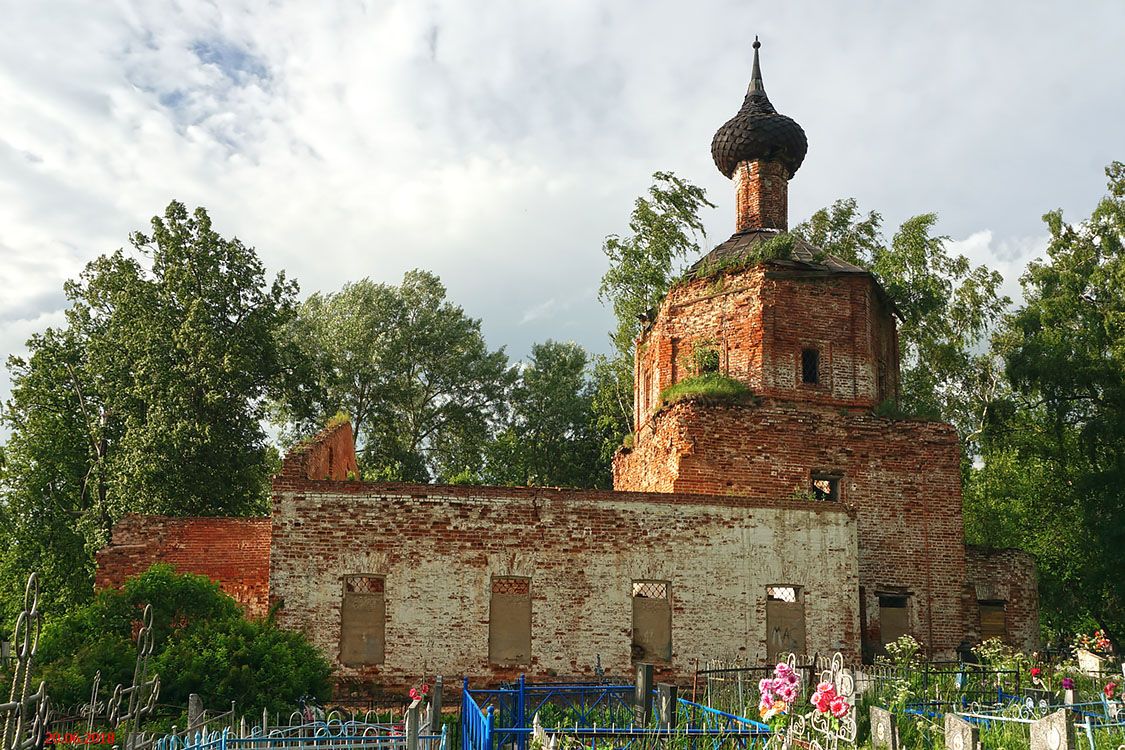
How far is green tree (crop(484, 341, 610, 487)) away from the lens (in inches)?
1516

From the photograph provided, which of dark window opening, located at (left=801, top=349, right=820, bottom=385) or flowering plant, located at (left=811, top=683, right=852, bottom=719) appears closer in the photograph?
flowering plant, located at (left=811, top=683, right=852, bottom=719)

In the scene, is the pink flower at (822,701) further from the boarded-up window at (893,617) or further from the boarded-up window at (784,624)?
the boarded-up window at (893,617)

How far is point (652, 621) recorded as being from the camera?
53.7 ft

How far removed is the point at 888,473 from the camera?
20.0 m

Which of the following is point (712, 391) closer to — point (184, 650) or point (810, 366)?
point (810, 366)

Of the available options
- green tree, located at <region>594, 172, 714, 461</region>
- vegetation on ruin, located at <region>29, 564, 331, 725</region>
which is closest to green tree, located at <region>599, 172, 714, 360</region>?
green tree, located at <region>594, 172, 714, 461</region>

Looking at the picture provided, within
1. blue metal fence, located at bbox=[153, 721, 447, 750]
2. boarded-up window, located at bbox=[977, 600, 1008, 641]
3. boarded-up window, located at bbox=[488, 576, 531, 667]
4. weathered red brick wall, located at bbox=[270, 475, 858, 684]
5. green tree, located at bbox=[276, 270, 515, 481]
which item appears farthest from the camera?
green tree, located at bbox=[276, 270, 515, 481]

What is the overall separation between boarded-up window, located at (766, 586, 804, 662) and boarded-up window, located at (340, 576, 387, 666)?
249 inches

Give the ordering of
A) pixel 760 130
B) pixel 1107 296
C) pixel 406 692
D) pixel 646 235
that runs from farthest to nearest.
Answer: pixel 646 235, pixel 1107 296, pixel 760 130, pixel 406 692

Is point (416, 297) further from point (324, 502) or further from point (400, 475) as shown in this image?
point (324, 502)

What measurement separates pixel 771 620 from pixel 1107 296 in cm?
1555

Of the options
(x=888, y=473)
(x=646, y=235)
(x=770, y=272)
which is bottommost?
(x=888, y=473)

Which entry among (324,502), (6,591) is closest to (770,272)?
(324,502)

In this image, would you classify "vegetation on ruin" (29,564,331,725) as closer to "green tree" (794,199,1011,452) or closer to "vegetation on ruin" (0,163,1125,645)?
"vegetation on ruin" (0,163,1125,645)
